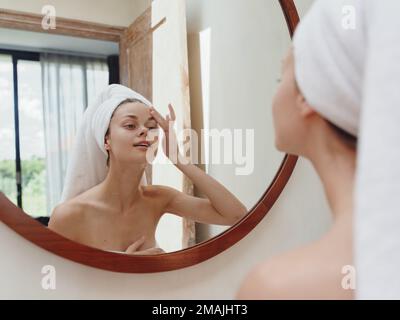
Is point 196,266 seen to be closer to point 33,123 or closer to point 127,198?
point 127,198

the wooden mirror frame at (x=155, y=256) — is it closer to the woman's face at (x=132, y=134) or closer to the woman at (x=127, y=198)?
the woman at (x=127, y=198)

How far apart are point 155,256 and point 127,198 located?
0.43ft

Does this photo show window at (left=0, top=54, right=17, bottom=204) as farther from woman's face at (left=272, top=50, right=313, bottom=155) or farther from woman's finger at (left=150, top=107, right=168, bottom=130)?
woman's face at (left=272, top=50, right=313, bottom=155)

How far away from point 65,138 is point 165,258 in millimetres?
314

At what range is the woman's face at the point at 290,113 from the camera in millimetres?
586

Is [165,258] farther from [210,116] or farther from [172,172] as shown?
[210,116]

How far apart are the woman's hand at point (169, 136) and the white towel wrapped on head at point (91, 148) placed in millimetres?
98

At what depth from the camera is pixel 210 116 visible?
994mm

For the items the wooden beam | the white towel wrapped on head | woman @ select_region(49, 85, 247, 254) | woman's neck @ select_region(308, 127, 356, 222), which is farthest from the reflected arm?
woman's neck @ select_region(308, 127, 356, 222)

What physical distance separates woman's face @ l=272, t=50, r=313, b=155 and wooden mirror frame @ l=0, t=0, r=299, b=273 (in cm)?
41

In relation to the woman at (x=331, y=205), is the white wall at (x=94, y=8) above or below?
above

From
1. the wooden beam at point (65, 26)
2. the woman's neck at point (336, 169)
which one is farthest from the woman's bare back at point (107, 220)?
the woman's neck at point (336, 169)

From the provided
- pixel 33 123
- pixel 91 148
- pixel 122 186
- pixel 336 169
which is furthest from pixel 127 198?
pixel 336 169

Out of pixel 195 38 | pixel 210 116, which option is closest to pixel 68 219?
pixel 210 116
